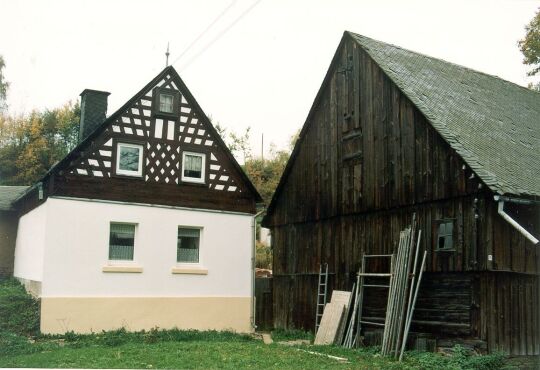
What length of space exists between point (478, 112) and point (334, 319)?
7869mm

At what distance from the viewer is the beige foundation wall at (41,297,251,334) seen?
17719 mm

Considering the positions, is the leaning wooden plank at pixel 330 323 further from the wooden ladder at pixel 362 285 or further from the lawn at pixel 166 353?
the lawn at pixel 166 353

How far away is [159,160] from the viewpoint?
20.4 metres

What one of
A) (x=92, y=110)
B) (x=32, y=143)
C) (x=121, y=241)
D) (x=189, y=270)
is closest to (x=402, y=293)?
(x=189, y=270)

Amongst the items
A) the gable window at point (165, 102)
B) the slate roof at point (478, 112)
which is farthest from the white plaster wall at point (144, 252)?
the slate roof at point (478, 112)

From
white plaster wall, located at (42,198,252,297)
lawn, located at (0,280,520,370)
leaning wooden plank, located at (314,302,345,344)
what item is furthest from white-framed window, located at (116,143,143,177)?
leaning wooden plank, located at (314,302,345,344)

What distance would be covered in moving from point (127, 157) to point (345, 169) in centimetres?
734

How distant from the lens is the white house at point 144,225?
18266 millimetres

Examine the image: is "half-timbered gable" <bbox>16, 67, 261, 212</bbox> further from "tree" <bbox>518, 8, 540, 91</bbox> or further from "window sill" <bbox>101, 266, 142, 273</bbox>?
"tree" <bbox>518, 8, 540, 91</bbox>

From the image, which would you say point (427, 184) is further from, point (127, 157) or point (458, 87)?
point (127, 157)

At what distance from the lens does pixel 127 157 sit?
782 inches

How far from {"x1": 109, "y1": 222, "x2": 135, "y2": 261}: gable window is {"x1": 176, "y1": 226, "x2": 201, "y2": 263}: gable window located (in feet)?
5.60

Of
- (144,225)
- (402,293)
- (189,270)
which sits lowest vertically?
(402,293)

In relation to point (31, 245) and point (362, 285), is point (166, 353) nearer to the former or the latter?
point (362, 285)
